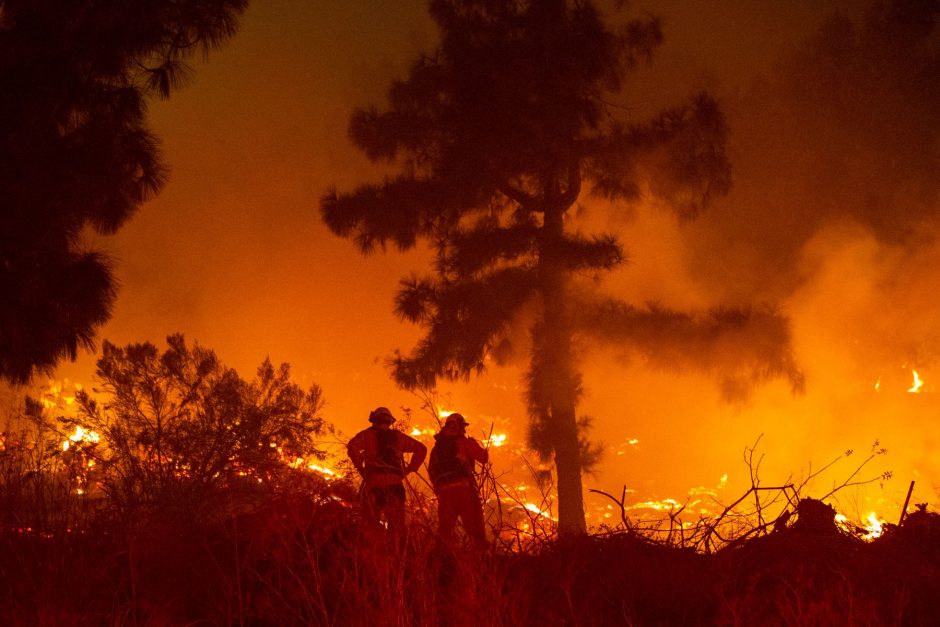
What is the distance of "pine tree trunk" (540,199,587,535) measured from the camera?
35.3 ft

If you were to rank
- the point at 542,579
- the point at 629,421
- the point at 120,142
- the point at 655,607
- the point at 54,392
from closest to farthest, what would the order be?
the point at 655,607, the point at 542,579, the point at 120,142, the point at 54,392, the point at 629,421

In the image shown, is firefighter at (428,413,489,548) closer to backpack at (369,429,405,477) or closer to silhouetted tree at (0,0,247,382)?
backpack at (369,429,405,477)

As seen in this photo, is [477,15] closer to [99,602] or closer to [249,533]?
[249,533]

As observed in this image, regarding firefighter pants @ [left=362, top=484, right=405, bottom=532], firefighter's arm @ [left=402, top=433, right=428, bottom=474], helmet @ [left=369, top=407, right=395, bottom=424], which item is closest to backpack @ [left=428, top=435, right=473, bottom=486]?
firefighter's arm @ [left=402, top=433, right=428, bottom=474]

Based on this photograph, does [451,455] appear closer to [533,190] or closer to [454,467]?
[454,467]

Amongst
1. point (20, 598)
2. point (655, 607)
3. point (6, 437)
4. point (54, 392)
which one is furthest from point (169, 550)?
point (54, 392)

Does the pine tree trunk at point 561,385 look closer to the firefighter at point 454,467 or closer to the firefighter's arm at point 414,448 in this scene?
the firefighter at point 454,467

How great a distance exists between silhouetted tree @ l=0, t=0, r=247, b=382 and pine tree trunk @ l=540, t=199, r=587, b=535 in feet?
19.5

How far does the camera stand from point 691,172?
447 inches

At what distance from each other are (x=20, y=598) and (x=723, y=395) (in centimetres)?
982

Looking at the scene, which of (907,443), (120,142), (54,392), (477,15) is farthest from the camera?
(907,443)

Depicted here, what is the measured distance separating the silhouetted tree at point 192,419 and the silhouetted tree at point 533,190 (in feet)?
6.46

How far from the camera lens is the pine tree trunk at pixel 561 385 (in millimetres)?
10766

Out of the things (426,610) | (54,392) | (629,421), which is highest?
(629,421)
